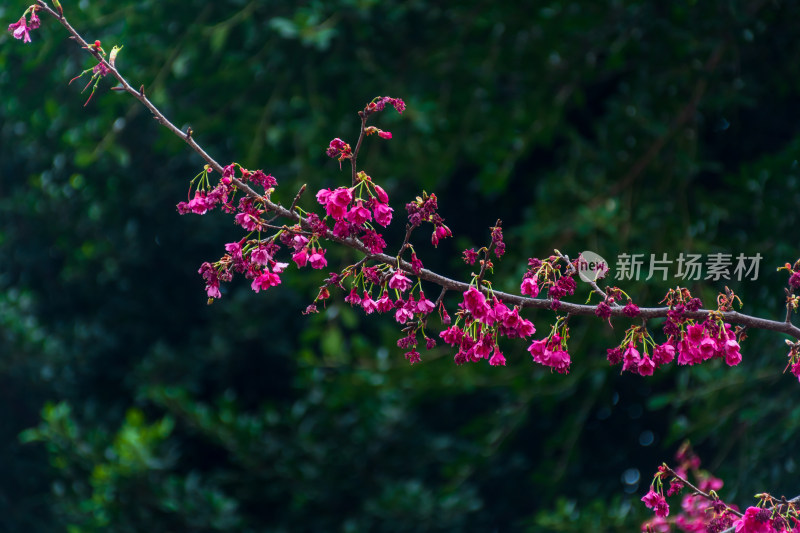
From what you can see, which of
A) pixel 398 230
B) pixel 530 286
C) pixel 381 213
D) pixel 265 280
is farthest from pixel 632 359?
pixel 398 230

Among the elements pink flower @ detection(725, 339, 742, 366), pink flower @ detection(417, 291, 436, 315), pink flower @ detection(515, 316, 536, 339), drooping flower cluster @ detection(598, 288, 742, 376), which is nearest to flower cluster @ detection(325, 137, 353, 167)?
pink flower @ detection(417, 291, 436, 315)

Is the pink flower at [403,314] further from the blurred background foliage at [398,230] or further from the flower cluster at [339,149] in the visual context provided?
the blurred background foliage at [398,230]

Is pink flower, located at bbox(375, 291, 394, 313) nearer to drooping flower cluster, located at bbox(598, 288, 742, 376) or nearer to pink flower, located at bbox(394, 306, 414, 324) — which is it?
pink flower, located at bbox(394, 306, 414, 324)

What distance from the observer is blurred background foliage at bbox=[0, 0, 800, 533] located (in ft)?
10.5

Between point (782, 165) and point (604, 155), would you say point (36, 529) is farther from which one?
point (782, 165)

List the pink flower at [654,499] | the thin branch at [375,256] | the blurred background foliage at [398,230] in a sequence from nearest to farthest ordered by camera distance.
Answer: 1. the thin branch at [375,256]
2. the pink flower at [654,499]
3. the blurred background foliage at [398,230]

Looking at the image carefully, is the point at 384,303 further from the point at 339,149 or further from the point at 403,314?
the point at 339,149

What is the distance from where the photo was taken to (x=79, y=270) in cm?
473

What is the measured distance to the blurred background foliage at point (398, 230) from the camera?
10.5ft

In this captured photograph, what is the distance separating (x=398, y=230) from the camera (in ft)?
15.4

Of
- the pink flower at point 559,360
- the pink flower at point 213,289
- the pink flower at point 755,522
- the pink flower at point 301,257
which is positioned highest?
the pink flower at point 301,257

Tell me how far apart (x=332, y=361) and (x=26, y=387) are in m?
2.10

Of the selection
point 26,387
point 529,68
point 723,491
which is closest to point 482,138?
point 529,68

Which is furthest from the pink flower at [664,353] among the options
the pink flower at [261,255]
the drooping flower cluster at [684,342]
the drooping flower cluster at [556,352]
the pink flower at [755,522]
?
the pink flower at [261,255]
